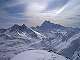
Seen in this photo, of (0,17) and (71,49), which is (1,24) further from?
→ (71,49)

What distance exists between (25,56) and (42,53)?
0.53 metres

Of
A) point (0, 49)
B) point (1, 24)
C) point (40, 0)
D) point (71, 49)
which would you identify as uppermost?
point (40, 0)

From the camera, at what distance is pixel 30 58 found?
14.4ft

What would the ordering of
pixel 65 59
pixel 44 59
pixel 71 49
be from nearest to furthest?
pixel 44 59
pixel 65 59
pixel 71 49

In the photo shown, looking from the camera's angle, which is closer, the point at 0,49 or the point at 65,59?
the point at 65,59

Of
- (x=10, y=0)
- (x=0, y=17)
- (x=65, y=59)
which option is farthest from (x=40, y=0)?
(x=65, y=59)

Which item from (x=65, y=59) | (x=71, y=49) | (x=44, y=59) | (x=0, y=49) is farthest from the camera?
(x=71, y=49)

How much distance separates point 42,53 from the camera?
184 inches

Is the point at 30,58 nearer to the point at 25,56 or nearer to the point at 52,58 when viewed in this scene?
the point at 25,56

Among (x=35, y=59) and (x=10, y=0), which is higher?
(x=10, y=0)

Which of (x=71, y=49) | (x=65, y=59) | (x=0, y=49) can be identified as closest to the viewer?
(x=65, y=59)

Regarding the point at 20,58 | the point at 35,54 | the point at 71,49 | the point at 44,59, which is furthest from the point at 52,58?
the point at 71,49

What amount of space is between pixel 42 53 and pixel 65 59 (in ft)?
2.25

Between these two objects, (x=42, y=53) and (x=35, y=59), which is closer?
(x=35, y=59)
